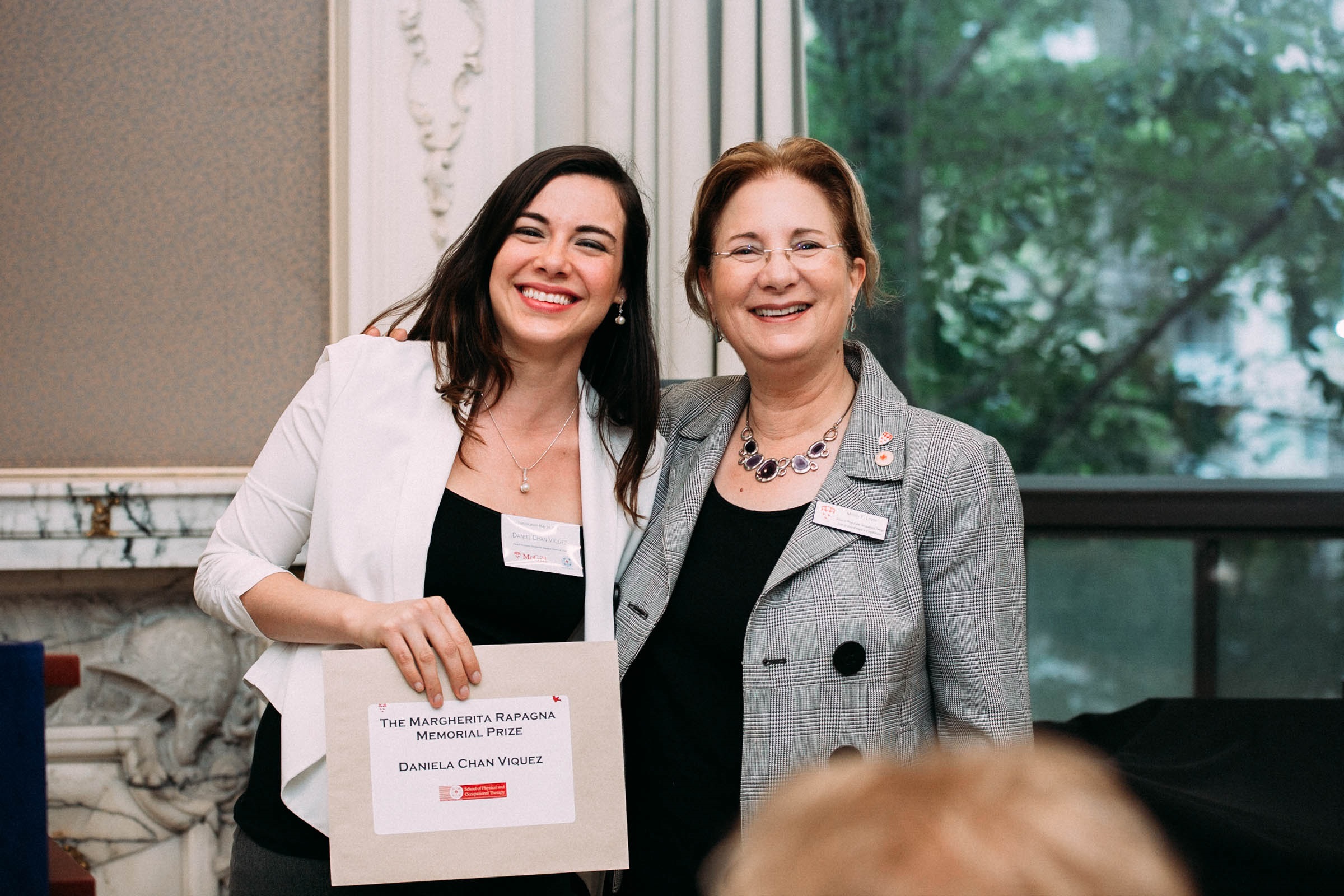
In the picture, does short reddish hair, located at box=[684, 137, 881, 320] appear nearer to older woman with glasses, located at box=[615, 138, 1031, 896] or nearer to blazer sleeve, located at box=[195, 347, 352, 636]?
older woman with glasses, located at box=[615, 138, 1031, 896]

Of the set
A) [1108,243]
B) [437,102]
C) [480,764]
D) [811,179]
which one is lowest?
[480,764]

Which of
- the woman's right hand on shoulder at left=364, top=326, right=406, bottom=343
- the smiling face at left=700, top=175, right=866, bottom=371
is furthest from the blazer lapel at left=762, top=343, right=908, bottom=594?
the woman's right hand on shoulder at left=364, top=326, right=406, bottom=343

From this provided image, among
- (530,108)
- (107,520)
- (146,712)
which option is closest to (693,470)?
(530,108)

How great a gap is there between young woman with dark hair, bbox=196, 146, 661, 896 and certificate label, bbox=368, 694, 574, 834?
0.05 meters

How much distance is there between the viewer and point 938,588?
1582 millimetres

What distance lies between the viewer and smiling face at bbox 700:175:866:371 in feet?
5.54

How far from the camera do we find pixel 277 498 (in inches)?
64.6

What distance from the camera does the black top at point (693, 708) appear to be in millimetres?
1568

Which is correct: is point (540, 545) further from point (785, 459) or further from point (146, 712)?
point (146, 712)

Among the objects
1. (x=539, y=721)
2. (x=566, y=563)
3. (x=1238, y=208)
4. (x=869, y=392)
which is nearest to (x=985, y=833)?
(x=539, y=721)

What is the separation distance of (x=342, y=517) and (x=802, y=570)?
27.5 inches

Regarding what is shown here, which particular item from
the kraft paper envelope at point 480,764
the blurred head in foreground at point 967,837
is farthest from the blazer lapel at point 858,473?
the blurred head in foreground at point 967,837

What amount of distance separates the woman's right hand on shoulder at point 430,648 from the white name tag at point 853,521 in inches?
22.0

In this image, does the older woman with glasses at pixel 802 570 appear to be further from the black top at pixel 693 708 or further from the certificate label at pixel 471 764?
the certificate label at pixel 471 764
